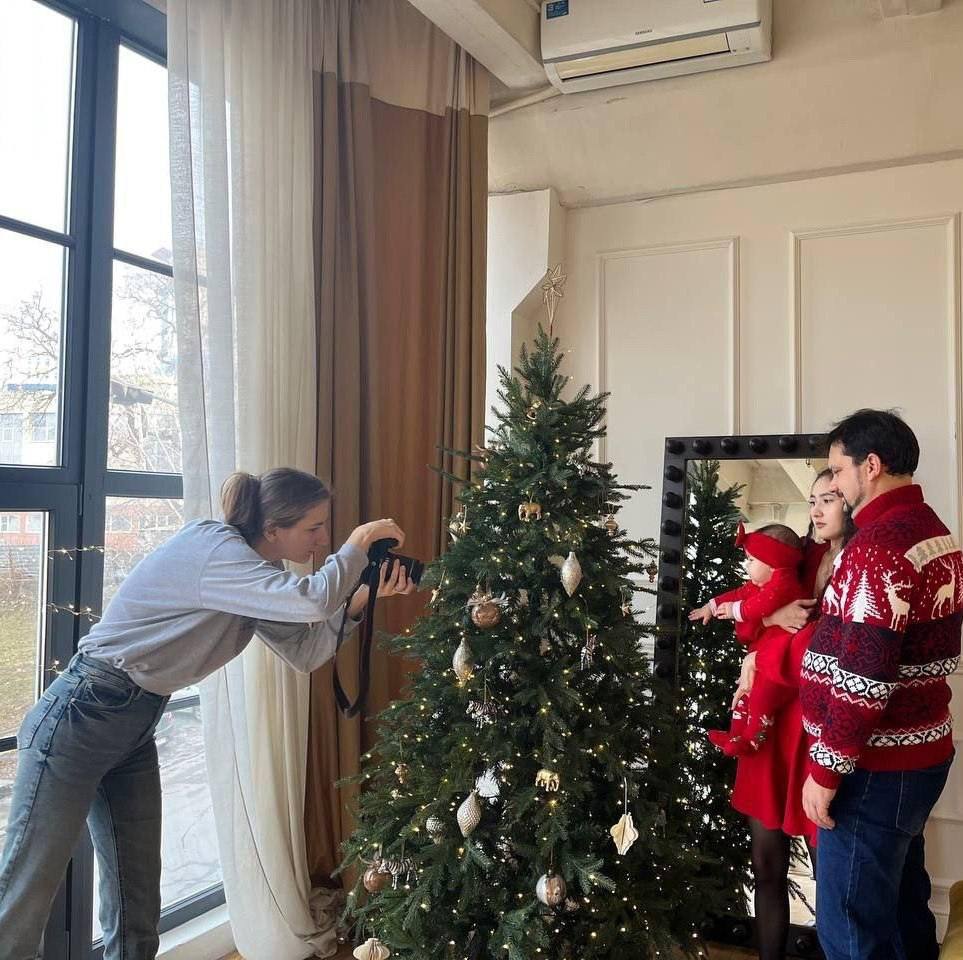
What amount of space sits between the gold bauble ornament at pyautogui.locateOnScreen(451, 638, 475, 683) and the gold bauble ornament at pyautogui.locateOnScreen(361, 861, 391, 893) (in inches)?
18.5

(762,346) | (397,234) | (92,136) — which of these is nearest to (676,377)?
(762,346)

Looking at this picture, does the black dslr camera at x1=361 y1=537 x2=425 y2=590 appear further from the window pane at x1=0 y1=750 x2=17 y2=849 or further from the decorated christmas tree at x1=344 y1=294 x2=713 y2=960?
the window pane at x1=0 y1=750 x2=17 y2=849

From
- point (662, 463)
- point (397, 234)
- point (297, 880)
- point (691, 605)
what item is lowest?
point (297, 880)

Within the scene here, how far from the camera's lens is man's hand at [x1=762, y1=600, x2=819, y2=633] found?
7.54ft

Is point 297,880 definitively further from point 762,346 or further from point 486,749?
point 762,346

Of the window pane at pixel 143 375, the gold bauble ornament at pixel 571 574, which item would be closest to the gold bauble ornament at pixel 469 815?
the gold bauble ornament at pixel 571 574

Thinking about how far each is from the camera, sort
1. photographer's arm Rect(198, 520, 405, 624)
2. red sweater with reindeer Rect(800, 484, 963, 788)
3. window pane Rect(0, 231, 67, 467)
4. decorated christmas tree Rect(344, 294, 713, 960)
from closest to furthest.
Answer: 1. red sweater with reindeer Rect(800, 484, 963, 788)
2. photographer's arm Rect(198, 520, 405, 624)
3. decorated christmas tree Rect(344, 294, 713, 960)
4. window pane Rect(0, 231, 67, 467)

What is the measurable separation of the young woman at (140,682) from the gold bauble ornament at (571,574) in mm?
415

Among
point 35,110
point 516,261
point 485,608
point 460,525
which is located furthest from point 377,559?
point 516,261

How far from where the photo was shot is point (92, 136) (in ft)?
7.71

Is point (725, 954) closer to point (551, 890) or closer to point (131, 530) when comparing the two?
point (551, 890)

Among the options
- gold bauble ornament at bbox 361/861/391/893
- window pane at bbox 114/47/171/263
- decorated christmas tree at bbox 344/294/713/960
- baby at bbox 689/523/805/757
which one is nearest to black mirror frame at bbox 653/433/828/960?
baby at bbox 689/523/805/757

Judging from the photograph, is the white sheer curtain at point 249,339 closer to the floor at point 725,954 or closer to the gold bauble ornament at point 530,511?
the floor at point 725,954

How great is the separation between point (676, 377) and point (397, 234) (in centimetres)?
109
